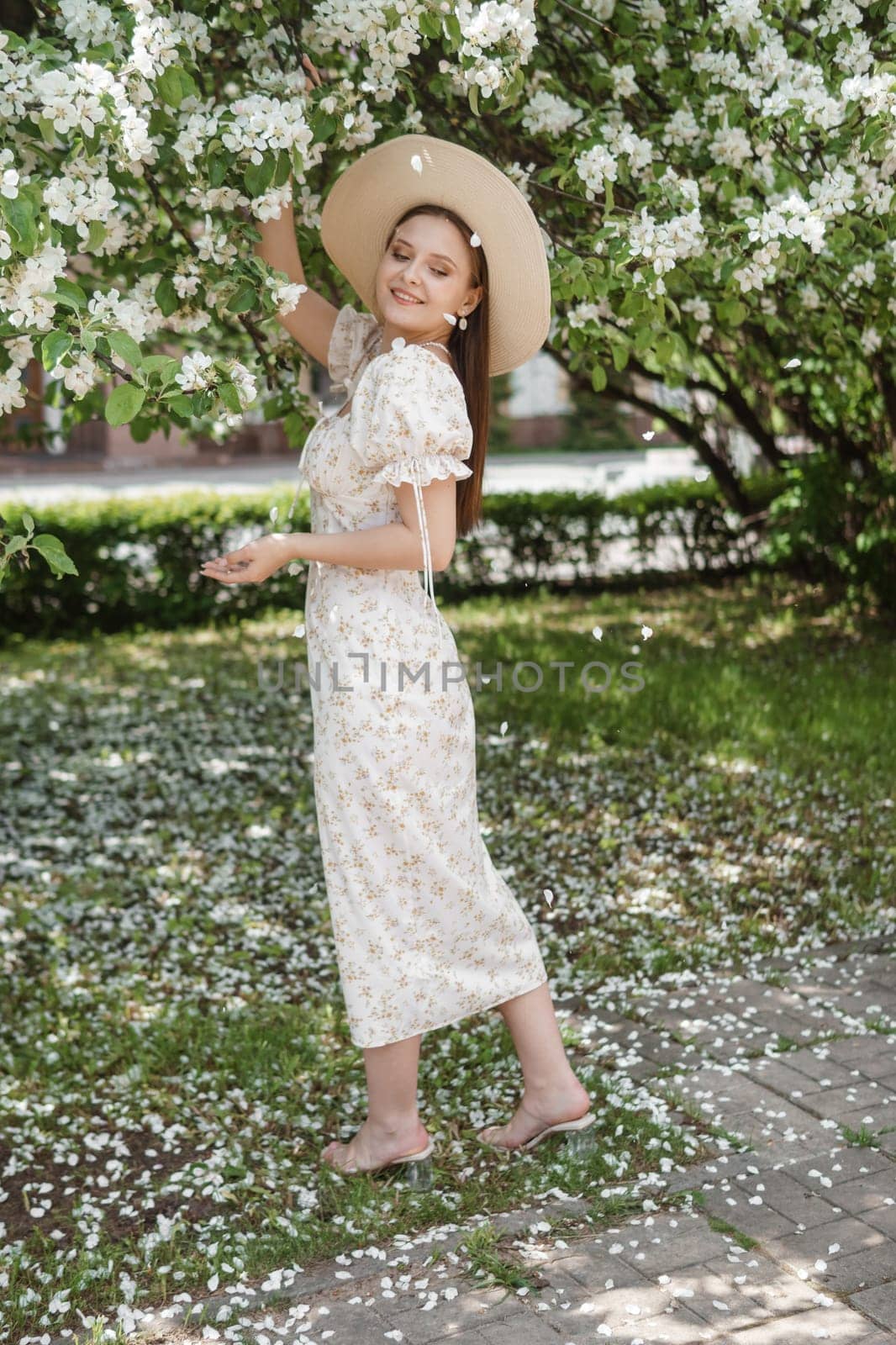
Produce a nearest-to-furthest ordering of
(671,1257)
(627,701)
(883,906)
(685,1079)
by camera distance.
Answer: (671,1257), (685,1079), (883,906), (627,701)

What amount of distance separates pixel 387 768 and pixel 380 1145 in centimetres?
90

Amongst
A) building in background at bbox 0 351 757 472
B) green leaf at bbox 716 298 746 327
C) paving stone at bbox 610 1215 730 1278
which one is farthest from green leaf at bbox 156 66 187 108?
building in background at bbox 0 351 757 472

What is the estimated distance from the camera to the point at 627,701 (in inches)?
281

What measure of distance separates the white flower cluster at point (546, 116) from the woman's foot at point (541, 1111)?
7.75ft

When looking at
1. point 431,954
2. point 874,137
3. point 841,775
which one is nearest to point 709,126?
point 874,137

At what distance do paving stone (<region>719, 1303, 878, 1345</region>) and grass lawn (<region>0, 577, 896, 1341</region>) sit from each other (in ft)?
1.59

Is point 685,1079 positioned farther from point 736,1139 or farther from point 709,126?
point 709,126

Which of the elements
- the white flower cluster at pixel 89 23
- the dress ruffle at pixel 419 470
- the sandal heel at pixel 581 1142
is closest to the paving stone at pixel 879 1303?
the sandal heel at pixel 581 1142

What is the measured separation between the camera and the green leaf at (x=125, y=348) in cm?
243

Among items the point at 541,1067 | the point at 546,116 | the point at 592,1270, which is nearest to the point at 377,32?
the point at 546,116

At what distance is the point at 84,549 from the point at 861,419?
221 inches

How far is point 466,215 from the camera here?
3037 mm

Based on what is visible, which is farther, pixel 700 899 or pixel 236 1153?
pixel 700 899

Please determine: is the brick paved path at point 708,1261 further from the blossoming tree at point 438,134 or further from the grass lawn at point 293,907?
the blossoming tree at point 438,134
